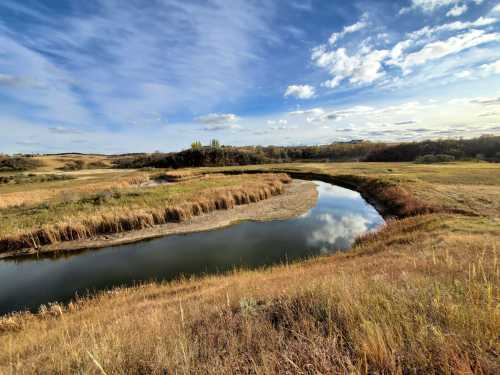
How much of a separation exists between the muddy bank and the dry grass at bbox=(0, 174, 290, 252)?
675mm

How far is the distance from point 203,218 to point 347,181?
27331 millimetres

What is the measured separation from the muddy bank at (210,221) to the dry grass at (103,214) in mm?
675

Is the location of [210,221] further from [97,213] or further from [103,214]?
[97,213]

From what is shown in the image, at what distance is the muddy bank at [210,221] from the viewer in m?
14.6

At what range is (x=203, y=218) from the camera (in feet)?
65.6

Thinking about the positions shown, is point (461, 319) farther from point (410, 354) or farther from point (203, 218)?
point (203, 218)

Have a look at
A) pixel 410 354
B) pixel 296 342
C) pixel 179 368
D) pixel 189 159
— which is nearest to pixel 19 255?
pixel 179 368

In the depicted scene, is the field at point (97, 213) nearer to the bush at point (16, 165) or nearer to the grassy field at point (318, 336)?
the grassy field at point (318, 336)

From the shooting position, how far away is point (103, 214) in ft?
58.2

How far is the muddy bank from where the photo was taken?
14562 millimetres

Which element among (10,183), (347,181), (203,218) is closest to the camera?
(203,218)

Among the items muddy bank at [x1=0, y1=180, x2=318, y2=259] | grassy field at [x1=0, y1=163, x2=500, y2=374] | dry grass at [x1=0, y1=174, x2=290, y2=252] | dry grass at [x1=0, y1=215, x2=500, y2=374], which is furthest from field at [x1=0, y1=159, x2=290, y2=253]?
dry grass at [x1=0, y1=215, x2=500, y2=374]

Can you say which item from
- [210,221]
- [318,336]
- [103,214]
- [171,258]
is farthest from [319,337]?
[103,214]

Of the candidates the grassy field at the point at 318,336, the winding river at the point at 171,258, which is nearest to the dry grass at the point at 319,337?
the grassy field at the point at 318,336
